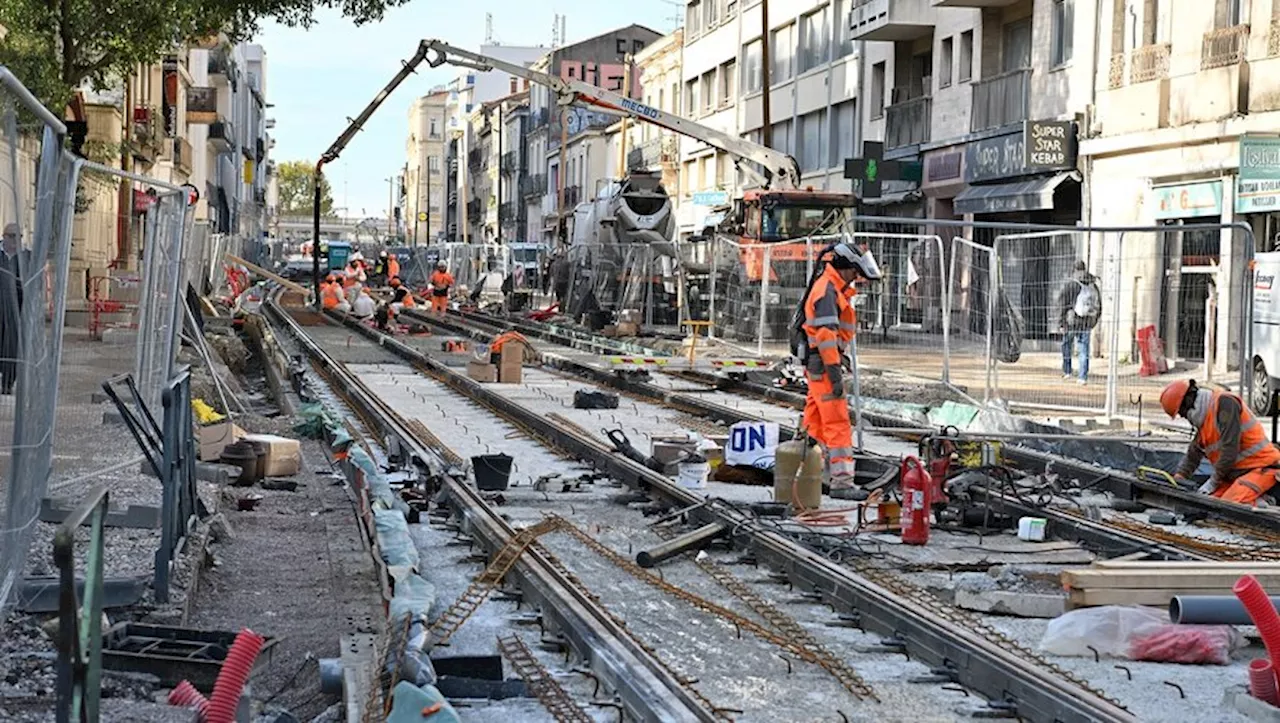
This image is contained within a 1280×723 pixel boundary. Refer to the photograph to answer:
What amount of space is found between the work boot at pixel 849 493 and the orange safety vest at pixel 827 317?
2.95ft

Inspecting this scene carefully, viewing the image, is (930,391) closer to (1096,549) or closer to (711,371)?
(711,371)

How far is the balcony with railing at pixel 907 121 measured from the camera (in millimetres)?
43312

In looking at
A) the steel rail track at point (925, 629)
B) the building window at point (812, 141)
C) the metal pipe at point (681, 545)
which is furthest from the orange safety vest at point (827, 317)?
the building window at point (812, 141)

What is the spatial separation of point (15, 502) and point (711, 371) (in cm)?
2013

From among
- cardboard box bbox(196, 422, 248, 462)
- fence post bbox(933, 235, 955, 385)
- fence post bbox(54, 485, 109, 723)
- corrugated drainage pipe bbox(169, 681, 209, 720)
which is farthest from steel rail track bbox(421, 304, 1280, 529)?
fence post bbox(54, 485, 109, 723)

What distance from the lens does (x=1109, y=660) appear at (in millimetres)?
7840

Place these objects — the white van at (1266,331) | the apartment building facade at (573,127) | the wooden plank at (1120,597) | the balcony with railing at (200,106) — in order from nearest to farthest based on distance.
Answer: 1. the wooden plank at (1120,597)
2. the white van at (1266,331)
3. the balcony with railing at (200,106)
4. the apartment building facade at (573,127)

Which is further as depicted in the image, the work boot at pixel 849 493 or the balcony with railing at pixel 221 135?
the balcony with railing at pixel 221 135

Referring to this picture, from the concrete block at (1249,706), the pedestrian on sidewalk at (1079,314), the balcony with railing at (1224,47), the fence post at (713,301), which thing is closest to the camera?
the concrete block at (1249,706)

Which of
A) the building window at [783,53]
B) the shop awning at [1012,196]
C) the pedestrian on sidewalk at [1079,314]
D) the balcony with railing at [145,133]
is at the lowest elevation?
the pedestrian on sidewalk at [1079,314]

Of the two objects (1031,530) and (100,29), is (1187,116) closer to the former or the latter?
(100,29)

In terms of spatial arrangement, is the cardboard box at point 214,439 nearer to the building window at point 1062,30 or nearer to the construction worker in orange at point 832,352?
the construction worker in orange at point 832,352

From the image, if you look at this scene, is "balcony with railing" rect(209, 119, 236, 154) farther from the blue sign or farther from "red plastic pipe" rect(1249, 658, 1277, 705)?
"red plastic pipe" rect(1249, 658, 1277, 705)

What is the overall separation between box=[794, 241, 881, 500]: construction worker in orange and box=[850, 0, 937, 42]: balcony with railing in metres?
30.4
